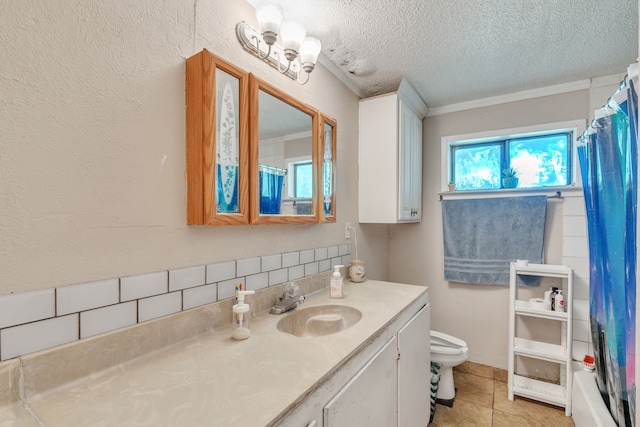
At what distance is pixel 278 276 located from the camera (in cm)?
142

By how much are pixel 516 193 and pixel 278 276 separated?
1.97 m

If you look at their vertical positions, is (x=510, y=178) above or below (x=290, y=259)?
above

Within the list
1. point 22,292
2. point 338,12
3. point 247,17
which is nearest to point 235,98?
point 247,17

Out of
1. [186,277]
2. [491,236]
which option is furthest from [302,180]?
[491,236]

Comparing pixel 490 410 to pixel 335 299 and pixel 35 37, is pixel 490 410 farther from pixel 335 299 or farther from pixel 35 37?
pixel 35 37

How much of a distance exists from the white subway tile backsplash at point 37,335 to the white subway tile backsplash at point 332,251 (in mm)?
1275

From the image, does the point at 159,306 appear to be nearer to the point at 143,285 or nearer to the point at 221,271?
the point at 143,285

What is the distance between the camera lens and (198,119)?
0.99 meters

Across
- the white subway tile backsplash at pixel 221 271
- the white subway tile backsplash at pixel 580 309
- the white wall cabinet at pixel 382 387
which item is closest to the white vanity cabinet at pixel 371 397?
the white wall cabinet at pixel 382 387

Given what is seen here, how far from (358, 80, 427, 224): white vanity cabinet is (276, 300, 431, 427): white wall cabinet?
2.37ft

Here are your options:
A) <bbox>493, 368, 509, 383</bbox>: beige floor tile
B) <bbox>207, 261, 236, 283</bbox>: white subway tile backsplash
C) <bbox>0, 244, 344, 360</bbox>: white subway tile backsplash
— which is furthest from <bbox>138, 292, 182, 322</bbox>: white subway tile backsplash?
<bbox>493, 368, 509, 383</bbox>: beige floor tile

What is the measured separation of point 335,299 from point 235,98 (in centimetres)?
108

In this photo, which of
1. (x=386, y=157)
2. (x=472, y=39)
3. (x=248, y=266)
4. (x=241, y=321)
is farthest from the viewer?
(x=386, y=157)

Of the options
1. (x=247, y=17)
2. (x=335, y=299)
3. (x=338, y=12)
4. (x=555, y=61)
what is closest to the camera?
(x=247, y=17)
